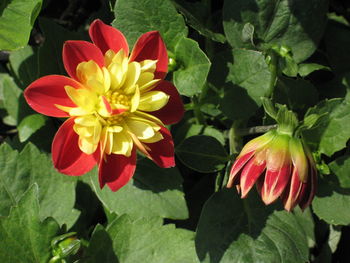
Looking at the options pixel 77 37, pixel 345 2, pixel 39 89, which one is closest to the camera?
pixel 39 89

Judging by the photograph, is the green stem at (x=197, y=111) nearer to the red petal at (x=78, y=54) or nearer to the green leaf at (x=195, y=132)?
A: the green leaf at (x=195, y=132)

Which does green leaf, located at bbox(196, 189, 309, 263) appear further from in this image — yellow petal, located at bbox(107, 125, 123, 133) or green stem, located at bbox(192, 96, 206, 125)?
yellow petal, located at bbox(107, 125, 123, 133)

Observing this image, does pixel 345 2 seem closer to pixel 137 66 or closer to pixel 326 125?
pixel 326 125

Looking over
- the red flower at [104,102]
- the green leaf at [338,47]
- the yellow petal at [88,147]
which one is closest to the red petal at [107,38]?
the red flower at [104,102]

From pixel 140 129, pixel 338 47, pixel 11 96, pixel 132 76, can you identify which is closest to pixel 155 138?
pixel 140 129

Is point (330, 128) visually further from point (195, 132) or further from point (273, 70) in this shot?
point (195, 132)

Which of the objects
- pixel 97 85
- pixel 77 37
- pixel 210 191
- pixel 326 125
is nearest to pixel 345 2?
pixel 326 125

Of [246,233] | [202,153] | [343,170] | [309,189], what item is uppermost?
[309,189]
